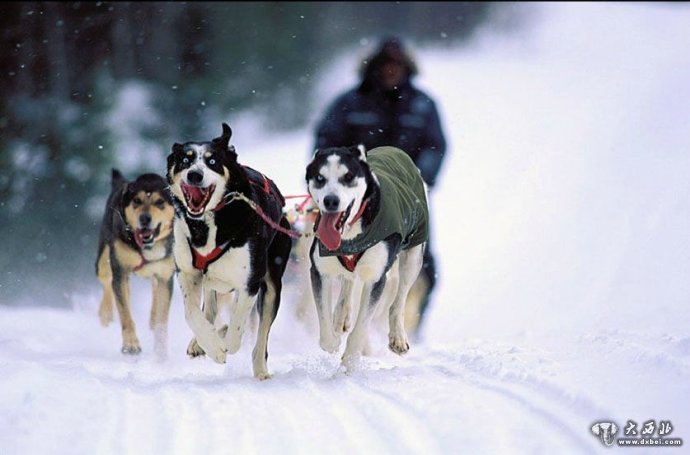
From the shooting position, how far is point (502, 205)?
35.0 ft

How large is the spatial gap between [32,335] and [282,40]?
964 cm

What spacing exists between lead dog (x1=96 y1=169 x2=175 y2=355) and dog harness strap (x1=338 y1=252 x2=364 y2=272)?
164 centimetres

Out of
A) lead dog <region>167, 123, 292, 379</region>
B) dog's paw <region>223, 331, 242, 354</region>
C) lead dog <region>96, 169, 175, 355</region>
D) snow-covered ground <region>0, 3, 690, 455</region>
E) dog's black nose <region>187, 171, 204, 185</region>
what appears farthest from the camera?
lead dog <region>96, 169, 175, 355</region>

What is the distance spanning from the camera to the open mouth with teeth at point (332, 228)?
4.36 meters

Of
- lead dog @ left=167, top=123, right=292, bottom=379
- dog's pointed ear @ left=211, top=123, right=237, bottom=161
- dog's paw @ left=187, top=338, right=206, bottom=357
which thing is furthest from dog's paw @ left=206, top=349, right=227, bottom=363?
dog's pointed ear @ left=211, top=123, right=237, bottom=161

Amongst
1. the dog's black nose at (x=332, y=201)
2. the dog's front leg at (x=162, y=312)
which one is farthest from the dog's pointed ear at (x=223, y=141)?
the dog's front leg at (x=162, y=312)

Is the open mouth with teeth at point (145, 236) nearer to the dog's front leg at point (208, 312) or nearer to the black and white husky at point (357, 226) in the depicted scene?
the dog's front leg at point (208, 312)

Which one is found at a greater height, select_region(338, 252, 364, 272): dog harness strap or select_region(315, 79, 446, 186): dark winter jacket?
select_region(315, 79, 446, 186): dark winter jacket

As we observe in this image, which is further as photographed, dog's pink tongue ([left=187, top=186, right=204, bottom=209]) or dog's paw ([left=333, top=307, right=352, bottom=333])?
dog's paw ([left=333, top=307, right=352, bottom=333])

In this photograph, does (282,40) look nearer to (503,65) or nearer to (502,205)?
(503,65)

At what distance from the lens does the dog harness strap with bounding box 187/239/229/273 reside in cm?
443

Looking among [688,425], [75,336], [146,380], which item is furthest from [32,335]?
[688,425]

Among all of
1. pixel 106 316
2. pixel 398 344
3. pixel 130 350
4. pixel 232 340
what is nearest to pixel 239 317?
pixel 232 340

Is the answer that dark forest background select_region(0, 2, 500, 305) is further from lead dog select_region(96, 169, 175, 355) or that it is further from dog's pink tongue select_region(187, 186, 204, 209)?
dog's pink tongue select_region(187, 186, 204, 209)
